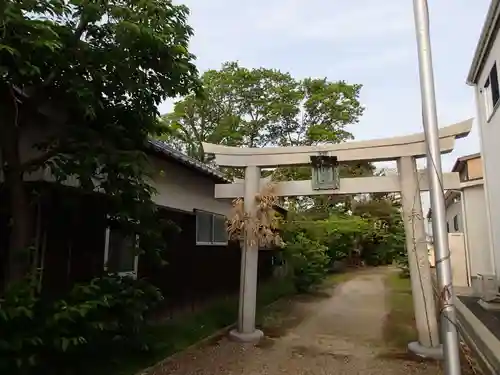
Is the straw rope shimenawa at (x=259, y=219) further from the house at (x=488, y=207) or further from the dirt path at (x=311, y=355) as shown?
the house at (x=488, y=207)

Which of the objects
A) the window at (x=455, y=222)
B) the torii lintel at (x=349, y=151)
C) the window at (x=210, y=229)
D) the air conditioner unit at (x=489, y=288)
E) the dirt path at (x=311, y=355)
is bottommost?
the dirt path at (x=311, y=355)

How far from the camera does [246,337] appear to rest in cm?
734

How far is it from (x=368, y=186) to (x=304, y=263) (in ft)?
25.7

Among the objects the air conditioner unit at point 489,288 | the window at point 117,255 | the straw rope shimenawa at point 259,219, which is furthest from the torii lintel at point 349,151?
the air conditioner unit at point 489,288

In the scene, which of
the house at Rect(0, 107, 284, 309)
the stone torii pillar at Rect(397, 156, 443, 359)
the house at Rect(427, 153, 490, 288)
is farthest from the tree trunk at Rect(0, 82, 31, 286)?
the house at Rect(427, 153, 490, 288)

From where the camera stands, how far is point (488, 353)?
6441 mm

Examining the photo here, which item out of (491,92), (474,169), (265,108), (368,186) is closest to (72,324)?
(368,186)

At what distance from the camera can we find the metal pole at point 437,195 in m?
3.71

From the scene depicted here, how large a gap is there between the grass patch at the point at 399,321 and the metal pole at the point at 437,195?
11.3 ft

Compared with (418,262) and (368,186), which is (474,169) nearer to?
(368,186)

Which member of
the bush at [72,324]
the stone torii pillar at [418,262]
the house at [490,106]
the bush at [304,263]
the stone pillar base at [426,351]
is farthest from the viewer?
the bush at [304,263]

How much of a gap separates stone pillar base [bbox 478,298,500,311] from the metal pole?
306 inches

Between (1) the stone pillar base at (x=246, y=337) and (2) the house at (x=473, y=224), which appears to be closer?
(1) the stone pillar base at (x=246, y=337)

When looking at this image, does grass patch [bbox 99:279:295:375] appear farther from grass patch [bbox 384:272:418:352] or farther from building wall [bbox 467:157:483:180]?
building wall [bbox 467:157:483:180]
